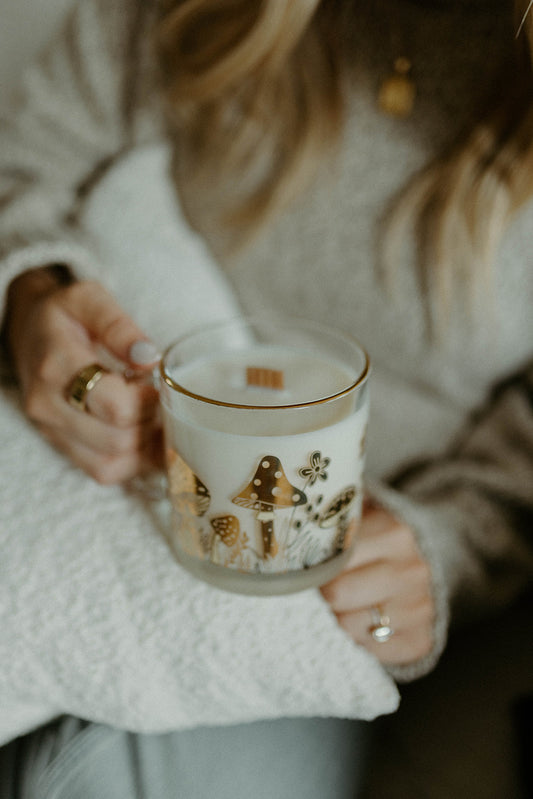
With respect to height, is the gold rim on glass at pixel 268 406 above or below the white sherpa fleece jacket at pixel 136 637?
above

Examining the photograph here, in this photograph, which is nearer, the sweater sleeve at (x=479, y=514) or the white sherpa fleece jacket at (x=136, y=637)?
the white sherpa fleece jacket at (x=136, y=637)

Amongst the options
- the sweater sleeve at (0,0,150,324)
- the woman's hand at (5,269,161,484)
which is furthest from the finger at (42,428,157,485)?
the sweater sleeve at (0,0,150,324)

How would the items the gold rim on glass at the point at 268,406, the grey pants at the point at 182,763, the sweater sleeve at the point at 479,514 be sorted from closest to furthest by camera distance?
the gold rim on glass at the point at 268,406 < the grey pants at the point at 182,763 < the sweater sleeve at the point at 479,514

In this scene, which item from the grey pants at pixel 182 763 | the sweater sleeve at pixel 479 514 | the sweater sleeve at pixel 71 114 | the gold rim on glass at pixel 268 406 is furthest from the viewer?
the sweater sleeve at pixel 71 114

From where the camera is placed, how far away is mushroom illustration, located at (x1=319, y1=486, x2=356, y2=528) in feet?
1.35

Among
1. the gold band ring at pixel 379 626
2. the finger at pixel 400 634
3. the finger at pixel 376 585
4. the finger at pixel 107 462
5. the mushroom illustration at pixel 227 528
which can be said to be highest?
Answer: the mushroom illustration at pixel 227 528

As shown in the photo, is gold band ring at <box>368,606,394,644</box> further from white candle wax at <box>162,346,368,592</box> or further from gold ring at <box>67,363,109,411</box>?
gold ring at <box>67,363,109,411</box>

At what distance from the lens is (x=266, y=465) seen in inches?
14.7

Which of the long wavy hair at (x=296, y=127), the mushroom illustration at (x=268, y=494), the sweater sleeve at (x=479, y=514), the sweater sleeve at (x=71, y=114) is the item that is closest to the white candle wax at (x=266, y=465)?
the mushroom illustration at (x=268, y=494)

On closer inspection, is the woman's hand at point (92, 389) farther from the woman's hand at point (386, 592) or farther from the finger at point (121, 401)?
the woman's hand at point (386, 592)

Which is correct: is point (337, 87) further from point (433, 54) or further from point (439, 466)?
point (439, 466)

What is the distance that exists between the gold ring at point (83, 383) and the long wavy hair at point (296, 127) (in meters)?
0.36

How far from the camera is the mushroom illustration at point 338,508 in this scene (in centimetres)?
41

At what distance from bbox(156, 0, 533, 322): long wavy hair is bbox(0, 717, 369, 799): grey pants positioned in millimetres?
476
